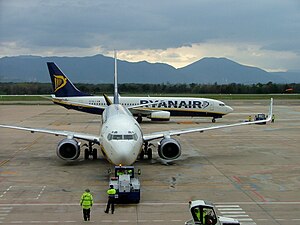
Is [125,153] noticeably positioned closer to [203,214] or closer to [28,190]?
[28,190]

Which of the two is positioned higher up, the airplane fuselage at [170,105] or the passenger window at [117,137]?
the passenger window at [117,137]

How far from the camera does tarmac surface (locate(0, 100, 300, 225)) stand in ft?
61.2

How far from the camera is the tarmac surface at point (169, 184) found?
18.6 metres

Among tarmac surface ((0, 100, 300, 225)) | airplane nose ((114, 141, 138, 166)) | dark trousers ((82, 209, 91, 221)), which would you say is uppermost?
airplane nose ((114, 141, 138, 166))

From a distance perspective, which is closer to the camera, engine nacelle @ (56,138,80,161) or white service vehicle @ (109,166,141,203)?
white service vehicle @ (109,166,141,203)

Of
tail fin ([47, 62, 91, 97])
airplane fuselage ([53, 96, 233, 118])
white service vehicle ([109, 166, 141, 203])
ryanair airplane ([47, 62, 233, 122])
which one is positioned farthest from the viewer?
tail fin ([47, 62, 91, 97])

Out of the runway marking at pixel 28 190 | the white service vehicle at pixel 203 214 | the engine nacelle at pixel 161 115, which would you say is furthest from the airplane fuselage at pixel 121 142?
the engine nacelle at pixel 161 115

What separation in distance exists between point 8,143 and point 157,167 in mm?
17559

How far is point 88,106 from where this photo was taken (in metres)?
60.2

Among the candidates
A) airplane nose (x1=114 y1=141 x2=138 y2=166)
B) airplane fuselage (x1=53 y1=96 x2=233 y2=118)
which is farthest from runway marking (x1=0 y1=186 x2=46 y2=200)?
airplane fuselage (x1=53 y1=96 x2=233 y2=118)

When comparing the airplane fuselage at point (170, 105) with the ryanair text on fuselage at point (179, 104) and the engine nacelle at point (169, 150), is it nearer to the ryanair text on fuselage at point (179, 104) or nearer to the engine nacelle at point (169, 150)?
the ryanair text on fuselage at point (179, 104)

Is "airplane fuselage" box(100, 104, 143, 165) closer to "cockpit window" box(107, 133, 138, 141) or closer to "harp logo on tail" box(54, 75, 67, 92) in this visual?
"cockpit window" box(107, 133, 138, 141)

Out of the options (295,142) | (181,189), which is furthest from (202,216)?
(295,142)

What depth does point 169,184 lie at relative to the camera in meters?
24.1
